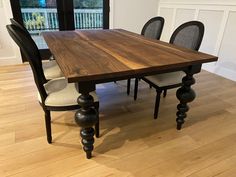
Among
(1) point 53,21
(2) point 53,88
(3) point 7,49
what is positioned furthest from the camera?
(1) point 53,21

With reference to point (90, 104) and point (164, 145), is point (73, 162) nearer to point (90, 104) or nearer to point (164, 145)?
point (90, 104)

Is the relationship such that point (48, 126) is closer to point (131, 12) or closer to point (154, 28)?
point (154, 28)

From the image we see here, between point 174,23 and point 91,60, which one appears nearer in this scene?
point 91,60

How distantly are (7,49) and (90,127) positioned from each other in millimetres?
2887

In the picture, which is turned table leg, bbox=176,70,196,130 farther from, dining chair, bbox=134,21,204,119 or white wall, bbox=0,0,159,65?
white wall, bbox=0,0,159,65

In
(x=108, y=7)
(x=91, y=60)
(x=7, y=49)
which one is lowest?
(x=7, y=49)

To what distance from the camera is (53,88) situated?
5.11 feet

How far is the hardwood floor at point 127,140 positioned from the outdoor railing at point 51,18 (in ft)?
5.47

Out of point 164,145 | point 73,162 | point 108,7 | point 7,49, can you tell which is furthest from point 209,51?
point 7,49

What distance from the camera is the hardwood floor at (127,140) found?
1382mm

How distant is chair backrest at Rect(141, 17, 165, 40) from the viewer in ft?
8.14

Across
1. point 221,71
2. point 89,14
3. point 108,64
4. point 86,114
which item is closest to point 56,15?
point 89,14

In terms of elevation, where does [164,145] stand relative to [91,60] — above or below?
below

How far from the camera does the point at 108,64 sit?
125cm
